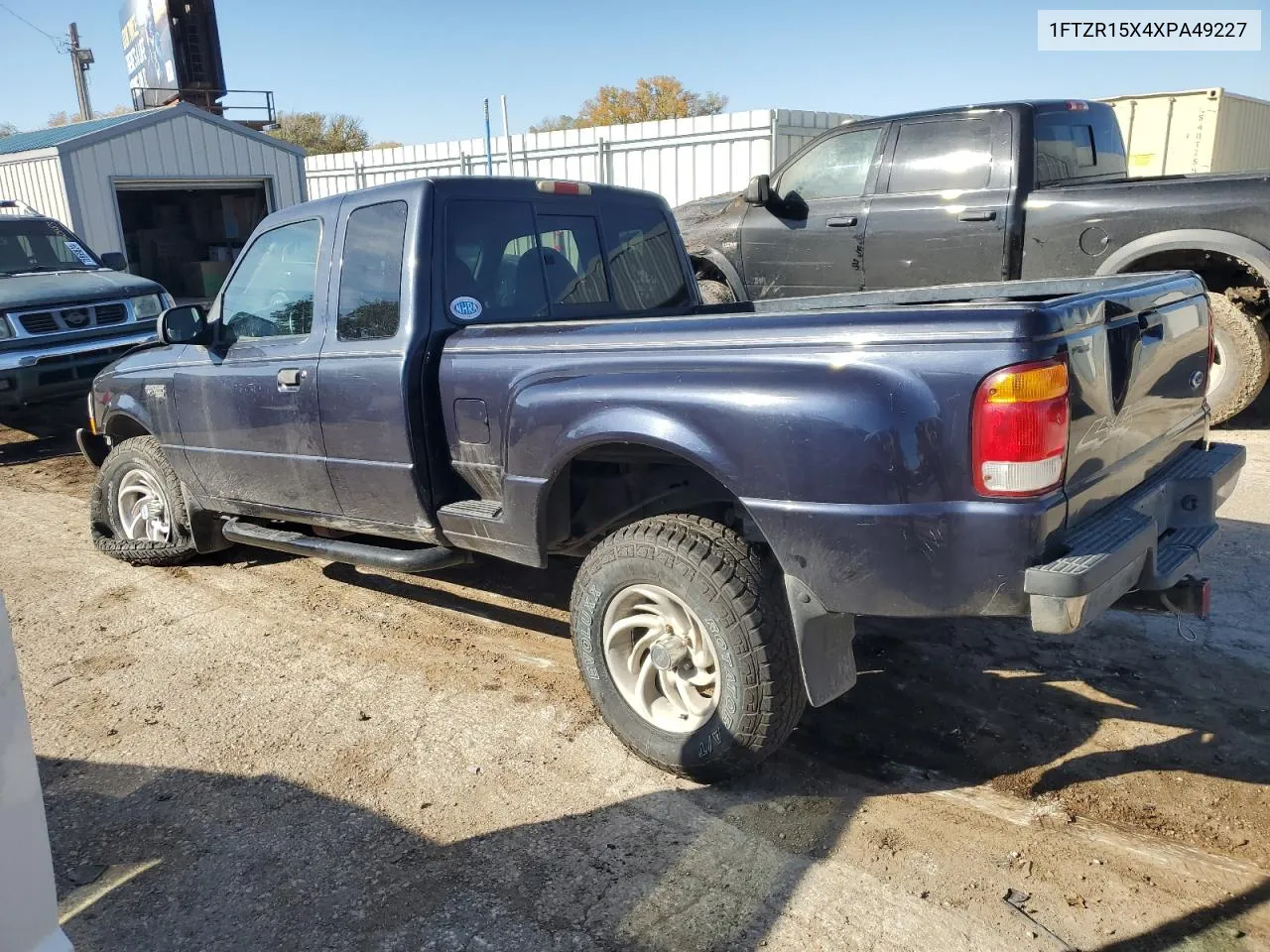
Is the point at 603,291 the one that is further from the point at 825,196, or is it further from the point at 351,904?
the point at 825,196

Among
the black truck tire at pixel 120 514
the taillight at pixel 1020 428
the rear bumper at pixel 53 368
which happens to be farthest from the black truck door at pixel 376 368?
the rear bumper at pixel 53 368

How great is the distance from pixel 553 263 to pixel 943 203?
3938mm

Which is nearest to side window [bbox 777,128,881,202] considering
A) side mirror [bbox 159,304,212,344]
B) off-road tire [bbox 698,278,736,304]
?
off-road tire [bbox 698,278,736,304]

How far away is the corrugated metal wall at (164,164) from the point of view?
1545cm

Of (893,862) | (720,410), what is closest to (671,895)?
(893,862)

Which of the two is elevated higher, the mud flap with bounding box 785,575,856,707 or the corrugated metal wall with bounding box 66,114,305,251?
the corrugated metal wall with bounding box 66,114,305,251

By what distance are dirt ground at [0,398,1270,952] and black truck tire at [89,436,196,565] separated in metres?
0.74

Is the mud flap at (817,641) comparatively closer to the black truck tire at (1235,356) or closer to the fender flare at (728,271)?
the black truck tire at (1235,356)

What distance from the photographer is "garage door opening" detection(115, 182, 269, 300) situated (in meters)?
22.0

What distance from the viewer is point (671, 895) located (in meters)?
2.62

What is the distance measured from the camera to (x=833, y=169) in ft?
24.9

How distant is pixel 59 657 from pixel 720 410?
3423 millimetres

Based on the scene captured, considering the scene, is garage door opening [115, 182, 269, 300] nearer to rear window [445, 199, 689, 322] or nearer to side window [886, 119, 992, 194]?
side window [886, 119, 992, 194]

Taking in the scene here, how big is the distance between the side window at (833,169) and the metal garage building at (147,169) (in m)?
12.7
